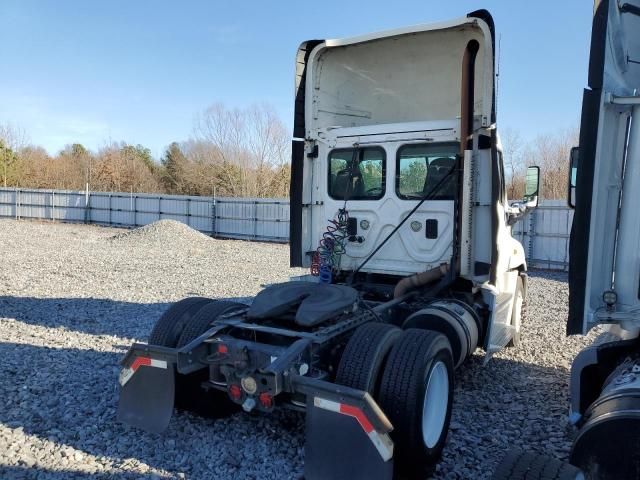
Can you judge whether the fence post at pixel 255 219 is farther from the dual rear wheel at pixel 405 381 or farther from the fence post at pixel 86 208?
the dual rear wheel at pixel 405 381

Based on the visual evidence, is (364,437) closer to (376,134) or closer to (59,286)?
(376,134)

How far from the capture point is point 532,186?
6.59 m

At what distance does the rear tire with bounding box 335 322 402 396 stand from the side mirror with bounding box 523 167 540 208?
12.3 ft

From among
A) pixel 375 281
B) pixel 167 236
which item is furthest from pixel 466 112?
pixel 167 236

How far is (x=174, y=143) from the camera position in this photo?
5809 cm

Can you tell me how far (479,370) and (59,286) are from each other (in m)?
8.72

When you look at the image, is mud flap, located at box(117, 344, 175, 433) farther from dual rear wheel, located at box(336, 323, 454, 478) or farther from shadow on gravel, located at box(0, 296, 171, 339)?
shadow on gravel, located at box(0, 296, 171, 339)

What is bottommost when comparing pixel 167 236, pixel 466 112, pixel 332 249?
pixel 167 236

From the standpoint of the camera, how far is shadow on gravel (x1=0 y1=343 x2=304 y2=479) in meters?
3.72

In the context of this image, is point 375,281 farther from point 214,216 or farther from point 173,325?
point 214,216

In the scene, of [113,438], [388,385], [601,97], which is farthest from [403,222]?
[113,438]

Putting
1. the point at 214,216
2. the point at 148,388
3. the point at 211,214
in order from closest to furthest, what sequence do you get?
the point at 148,388, the point at 214,216, the point at 211,214

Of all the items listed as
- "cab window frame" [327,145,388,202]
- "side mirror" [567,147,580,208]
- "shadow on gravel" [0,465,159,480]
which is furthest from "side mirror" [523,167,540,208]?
"shadow on gravel" [0,465,159,480]

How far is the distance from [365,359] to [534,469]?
60.6 inches
